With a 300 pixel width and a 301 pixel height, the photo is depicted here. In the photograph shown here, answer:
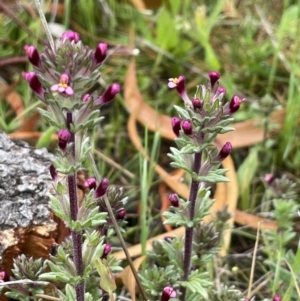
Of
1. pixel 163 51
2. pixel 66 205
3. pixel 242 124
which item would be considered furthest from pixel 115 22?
pixel 66 205

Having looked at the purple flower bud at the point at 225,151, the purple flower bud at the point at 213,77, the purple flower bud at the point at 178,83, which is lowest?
the purple flower bud at the point at 225,151

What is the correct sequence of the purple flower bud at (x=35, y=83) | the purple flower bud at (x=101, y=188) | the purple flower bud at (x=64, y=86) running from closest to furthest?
the purple flower bud at (x=64, y=86), the purple flower bud at (x=35, y=83), the purple flower bud at (x=101, y=188)

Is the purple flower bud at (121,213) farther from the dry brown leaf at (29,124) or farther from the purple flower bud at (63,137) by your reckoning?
the dry brown leaf at (29,124)

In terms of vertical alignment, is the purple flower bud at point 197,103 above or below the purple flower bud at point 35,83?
below

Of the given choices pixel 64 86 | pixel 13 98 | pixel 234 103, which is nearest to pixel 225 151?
pixel 234 103

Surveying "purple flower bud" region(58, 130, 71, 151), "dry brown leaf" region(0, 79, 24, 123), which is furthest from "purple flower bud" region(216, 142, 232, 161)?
"dry brown leaf" region(0, 79, 24, 123)

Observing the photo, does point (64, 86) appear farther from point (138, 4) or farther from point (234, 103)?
point (138, 4)

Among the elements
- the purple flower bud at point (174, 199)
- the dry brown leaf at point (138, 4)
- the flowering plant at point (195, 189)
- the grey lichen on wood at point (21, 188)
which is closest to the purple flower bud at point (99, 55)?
the flowering plant at point (195, 189)

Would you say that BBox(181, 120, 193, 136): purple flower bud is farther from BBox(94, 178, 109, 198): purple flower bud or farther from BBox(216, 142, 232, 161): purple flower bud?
BBox(94, 178, 109, 198): purple flower bud
